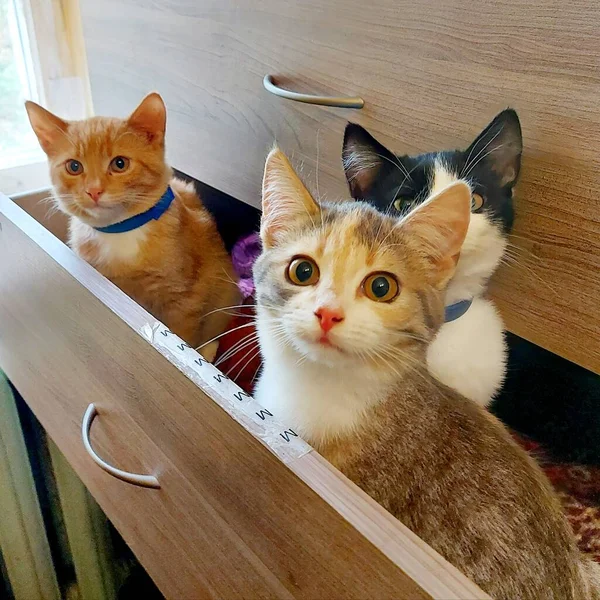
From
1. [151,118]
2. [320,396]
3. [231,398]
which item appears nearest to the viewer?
[231,398]

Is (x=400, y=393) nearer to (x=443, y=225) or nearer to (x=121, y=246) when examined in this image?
(x=443, y=225)

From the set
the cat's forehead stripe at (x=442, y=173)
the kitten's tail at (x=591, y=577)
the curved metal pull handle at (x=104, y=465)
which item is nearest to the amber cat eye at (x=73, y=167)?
the curved metal pull handle at (x=104, y=465)

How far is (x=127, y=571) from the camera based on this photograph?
105 cm

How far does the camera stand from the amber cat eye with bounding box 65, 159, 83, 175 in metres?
0.92

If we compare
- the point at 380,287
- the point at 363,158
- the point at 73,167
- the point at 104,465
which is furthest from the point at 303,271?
the point at 73,167

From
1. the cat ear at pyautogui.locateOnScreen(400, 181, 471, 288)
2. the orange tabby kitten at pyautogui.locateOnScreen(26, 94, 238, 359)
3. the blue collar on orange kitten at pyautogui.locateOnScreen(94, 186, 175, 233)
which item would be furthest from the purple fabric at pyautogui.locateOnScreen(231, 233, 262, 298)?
the cat ear at pyautogui.locateOnScreen(400, 181, 471, 288)

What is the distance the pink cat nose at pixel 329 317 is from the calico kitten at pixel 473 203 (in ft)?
0.69

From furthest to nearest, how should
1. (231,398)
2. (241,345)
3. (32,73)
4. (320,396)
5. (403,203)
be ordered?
1. (32,73)
2. (241,345)
3. (403,203)
4. (320,396)
5. (231,398)

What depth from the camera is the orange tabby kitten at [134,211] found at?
908 millimetres

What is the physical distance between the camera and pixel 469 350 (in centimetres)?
74

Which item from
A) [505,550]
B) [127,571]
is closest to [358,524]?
[505,550]

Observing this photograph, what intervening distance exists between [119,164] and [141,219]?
0.09m

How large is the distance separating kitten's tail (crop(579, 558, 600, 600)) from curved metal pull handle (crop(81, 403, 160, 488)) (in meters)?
0.41

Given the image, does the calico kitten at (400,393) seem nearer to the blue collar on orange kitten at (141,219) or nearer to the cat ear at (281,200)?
the cat ear at (281,200)
